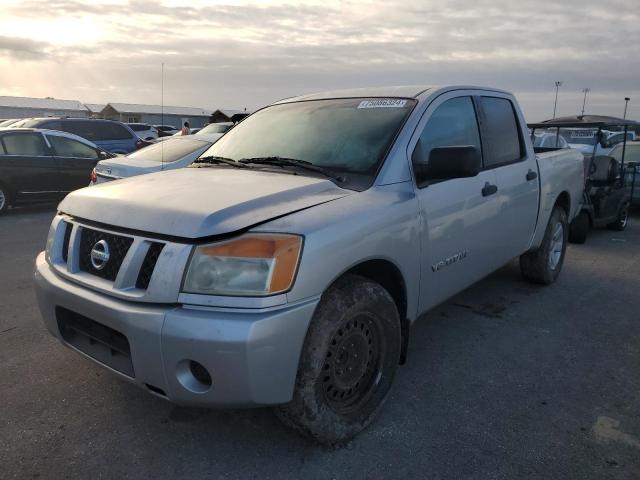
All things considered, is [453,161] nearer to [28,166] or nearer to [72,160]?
[28,166]

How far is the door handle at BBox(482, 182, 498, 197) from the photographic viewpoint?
12.1ft

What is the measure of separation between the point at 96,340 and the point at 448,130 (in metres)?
2.56

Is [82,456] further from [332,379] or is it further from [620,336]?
[620,336]

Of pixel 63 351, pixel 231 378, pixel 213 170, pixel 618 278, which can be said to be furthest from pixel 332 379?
pixel 618 278

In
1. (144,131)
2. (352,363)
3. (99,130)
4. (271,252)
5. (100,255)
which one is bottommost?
(352,363)

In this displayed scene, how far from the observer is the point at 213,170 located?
334cm

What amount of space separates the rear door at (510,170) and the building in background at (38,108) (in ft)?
190

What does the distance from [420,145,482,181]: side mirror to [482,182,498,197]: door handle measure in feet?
2.37

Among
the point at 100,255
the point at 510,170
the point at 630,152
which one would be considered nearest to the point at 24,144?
the point at 100,255

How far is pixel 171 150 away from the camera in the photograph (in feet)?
27.2

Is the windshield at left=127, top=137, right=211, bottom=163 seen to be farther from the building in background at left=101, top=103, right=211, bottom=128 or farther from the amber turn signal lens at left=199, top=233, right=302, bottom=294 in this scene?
the building in background at left=101, top=103, right=211, bottom=128

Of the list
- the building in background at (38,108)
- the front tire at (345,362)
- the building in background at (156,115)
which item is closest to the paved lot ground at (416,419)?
the front tire at (345,362)

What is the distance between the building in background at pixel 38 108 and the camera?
58.7 meters

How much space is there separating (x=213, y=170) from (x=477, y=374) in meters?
2.21
